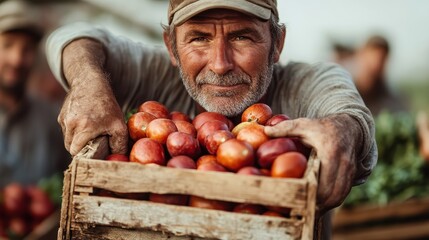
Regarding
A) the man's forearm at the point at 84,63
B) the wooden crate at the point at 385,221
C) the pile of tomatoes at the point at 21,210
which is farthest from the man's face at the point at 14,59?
the wooden crate at the point at 385,221

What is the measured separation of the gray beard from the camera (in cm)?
309

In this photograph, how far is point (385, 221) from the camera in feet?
19.6

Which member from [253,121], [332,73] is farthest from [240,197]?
[332,73]

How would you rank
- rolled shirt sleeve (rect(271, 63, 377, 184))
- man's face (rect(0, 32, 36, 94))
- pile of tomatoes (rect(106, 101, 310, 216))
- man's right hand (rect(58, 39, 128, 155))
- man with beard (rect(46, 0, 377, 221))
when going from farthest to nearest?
man's face (rect(0, 32, 36, 94)) → rolled shirt sleeve (rect(271, 63, 377, 184)) → man's right hand (rect(58, 39, 128, 155)) → man with beard (rect(46, 0, 377, 221)) → pile of tomatoes (rect(106, 101, 310, 216))

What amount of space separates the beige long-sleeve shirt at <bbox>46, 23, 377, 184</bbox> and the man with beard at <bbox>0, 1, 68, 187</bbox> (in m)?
3.04

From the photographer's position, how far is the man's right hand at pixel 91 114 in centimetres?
270

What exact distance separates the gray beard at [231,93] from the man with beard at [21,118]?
12.8 ft

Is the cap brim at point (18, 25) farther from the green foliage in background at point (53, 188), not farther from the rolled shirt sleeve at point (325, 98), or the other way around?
the rolled shirt sleeve at point (325, 98)

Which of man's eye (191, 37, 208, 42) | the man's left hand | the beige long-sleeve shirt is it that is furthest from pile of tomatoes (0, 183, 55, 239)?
the man's left hand

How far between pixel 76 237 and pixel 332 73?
1.65 meters

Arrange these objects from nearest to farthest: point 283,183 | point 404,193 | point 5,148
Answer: point 283,183 < point 404,193 < point 5,148

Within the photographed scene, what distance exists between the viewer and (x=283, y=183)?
2.25m

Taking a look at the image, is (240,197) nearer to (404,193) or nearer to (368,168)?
(368,168)

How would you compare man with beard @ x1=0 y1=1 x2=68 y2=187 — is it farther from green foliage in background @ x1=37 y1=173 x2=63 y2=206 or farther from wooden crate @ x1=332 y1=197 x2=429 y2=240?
wooden crate @ x1=332 y1=197 x2=429 y2=240
